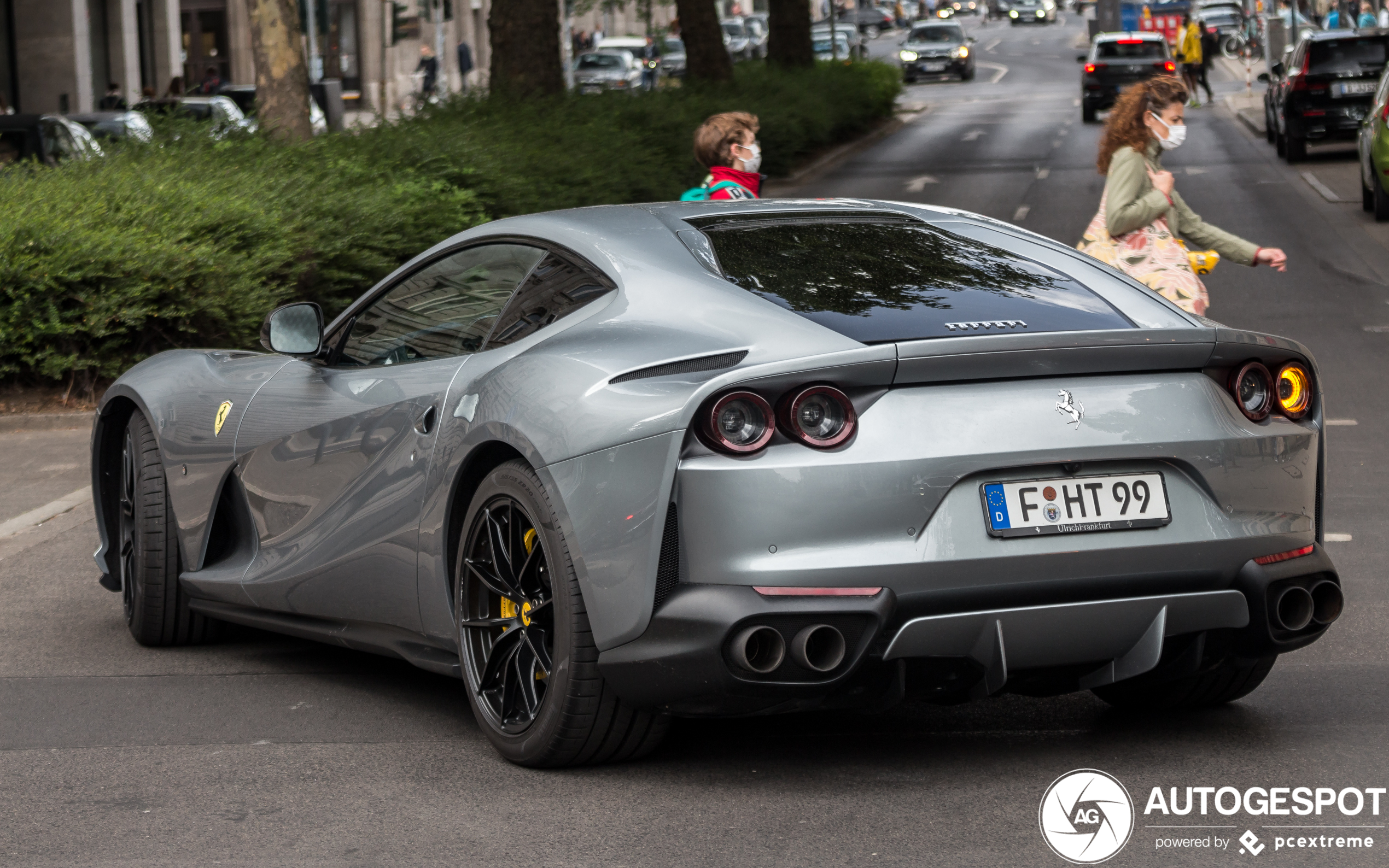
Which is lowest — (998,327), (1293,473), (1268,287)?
(1268,287)

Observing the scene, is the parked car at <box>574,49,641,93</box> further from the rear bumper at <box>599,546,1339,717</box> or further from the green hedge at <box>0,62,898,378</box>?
the rear bumper at <box>599,546,1339,717</box>

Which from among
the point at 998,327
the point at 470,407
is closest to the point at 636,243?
the point at 470,407

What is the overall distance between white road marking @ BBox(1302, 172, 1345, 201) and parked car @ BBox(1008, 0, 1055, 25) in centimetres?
8920

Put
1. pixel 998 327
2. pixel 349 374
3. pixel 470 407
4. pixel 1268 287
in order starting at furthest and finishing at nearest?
1. pixel 1268 287
2. pixel 349 374
3. pixel 470 407
4. pixel 998 327

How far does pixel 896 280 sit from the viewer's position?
4.54m

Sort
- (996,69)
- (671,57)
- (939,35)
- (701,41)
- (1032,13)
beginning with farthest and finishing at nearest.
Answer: (1032,13) < (996,69) < (939,35) < (671,57) < (701,41)

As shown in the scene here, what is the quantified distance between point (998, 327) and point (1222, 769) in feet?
3.82

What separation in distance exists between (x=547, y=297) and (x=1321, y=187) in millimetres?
22844

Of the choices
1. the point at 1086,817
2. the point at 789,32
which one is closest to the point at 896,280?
the point at 1086,817

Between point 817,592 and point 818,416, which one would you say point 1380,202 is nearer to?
point 818,416

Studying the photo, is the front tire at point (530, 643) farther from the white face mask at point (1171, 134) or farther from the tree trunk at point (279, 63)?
the tree trunk at point (279, 63)

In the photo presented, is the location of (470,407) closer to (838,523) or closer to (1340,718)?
(838,523)

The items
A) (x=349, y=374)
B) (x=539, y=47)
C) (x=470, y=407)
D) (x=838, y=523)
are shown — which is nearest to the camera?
(x=838, y=523)

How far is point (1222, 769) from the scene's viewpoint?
4375 millimetres
